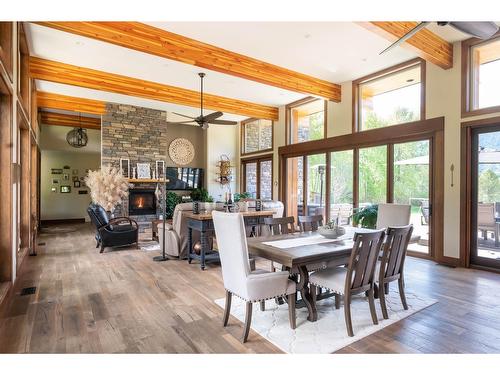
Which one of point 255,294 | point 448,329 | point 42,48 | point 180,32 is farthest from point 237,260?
point 42,48

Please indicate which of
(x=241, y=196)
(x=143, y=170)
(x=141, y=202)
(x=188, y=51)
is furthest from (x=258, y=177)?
(x=188, y=51)

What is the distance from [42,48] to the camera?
5055 millimetres

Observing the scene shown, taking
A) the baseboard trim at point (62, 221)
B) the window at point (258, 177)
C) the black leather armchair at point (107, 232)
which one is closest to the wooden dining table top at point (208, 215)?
the black leather armchair at point (107, 232)

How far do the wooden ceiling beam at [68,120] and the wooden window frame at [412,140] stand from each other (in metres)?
7.45

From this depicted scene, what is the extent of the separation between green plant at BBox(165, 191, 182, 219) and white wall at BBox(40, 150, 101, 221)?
382 cm

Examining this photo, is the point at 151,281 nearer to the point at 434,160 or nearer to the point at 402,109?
the point at 434,160

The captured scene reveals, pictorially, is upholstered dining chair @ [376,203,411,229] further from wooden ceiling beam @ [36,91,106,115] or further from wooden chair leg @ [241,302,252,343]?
wooden ceiling beam @ [36,91,106,115]

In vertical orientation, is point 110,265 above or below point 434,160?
below

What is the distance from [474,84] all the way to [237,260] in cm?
479

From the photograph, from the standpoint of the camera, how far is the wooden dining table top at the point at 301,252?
8.30 ft

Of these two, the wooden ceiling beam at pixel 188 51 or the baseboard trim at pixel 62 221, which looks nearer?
the wooden ceiling beam at pixel 188 51

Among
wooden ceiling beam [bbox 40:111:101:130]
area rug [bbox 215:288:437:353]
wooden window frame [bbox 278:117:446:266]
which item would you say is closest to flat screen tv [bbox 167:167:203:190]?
wooden ceiling beam [bbox 40:111:101:130]

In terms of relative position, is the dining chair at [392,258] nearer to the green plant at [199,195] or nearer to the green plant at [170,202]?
the green plant at [170,202]

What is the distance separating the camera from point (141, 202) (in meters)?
9.00
